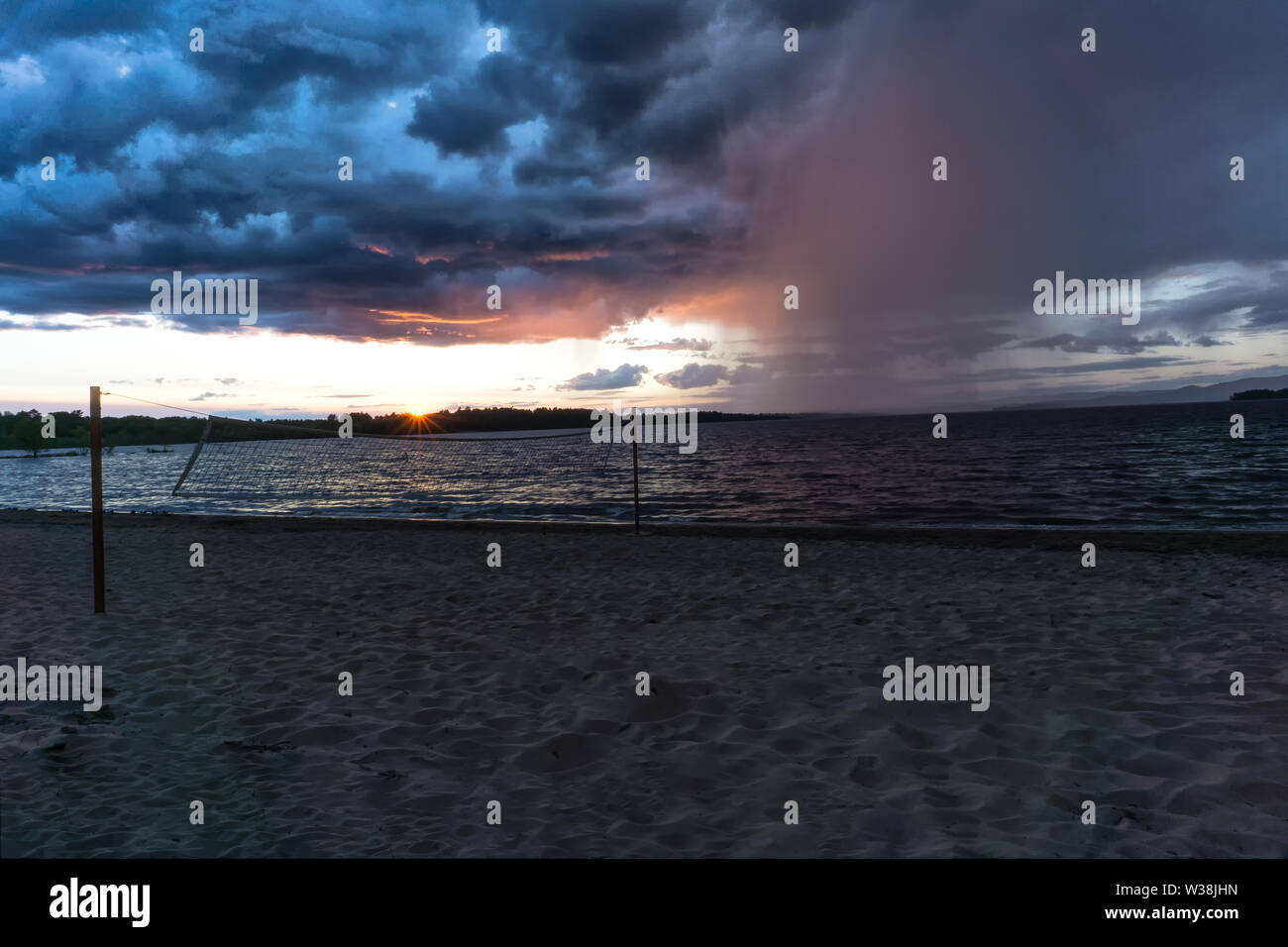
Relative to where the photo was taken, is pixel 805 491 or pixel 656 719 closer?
pixel 656 719

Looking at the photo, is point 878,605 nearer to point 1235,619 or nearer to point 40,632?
point 1235,619

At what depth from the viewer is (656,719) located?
5.11 meters

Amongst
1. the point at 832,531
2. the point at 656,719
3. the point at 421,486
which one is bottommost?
the point at 656,719

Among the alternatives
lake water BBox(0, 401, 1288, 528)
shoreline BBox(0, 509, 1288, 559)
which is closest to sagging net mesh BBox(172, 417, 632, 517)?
lake water BBox(0, 401, 1288, 528)

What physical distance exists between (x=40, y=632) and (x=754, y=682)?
7.73 meters

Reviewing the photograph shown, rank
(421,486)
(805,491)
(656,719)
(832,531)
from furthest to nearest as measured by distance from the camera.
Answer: (421,486)
(805,491)
(832,531)
(656,719)

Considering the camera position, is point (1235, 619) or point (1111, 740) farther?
point (1235, 619)

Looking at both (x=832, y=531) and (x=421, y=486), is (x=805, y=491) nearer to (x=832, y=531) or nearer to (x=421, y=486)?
(x=832, y=531)

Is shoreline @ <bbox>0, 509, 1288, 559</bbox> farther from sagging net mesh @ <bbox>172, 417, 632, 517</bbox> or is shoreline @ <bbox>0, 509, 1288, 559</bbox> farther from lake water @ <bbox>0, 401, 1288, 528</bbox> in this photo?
lake water @ <bbox>0, 401, 1288, 528</bbox>

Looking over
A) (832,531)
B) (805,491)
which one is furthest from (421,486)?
(832,531)

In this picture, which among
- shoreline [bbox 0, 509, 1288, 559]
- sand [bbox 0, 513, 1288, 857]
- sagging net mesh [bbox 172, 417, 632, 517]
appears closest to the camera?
sand [bbox 0, 513, 1288, 857]

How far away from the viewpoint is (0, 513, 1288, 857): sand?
3.59m
